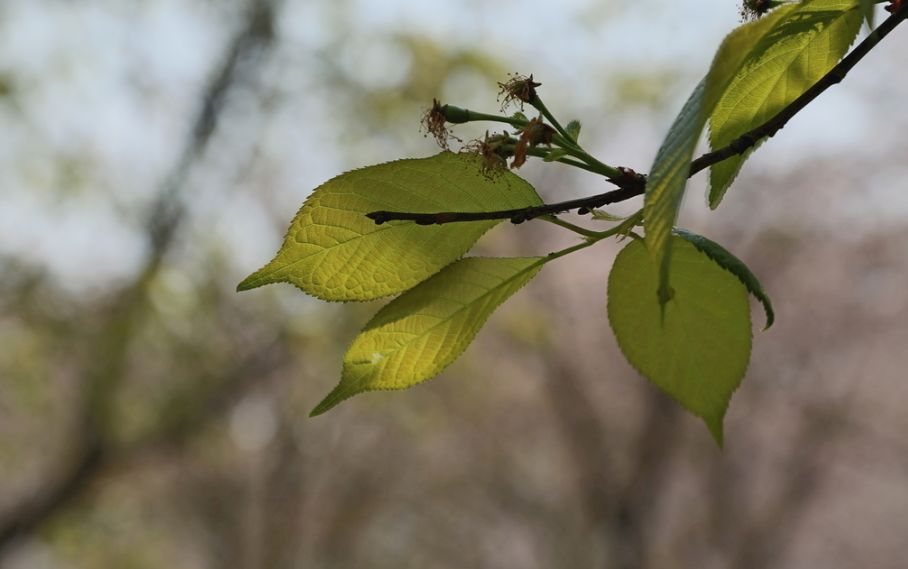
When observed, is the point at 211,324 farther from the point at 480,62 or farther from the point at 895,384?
the point at 895,384

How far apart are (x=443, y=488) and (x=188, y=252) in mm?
3266

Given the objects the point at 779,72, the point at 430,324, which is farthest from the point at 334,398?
the point at 779,72

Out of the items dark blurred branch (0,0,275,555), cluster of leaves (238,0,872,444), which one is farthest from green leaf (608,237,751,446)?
dark blurred branch (0,0,275,555)

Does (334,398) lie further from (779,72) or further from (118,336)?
(118,336)

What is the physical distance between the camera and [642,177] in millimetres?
214

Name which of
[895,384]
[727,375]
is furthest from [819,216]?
[727,375]

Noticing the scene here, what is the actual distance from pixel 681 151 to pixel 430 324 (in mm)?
112

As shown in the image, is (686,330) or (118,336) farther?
(118,336)

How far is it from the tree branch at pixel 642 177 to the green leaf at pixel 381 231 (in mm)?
13

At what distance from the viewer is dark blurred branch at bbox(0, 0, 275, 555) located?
10.5 feet

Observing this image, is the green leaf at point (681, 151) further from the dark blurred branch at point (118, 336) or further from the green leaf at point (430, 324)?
the dark blurred branch at point (118, 336)

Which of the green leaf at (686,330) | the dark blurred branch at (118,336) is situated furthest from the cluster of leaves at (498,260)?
the dark blurred branch at (118,336)

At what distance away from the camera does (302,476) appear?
517cm

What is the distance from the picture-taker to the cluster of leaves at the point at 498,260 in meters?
0.24
